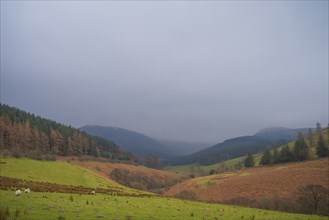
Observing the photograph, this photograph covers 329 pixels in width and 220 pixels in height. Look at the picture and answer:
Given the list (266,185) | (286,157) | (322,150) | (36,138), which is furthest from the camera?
(36,138)

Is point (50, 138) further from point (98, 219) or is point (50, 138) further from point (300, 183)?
point (98, 219)

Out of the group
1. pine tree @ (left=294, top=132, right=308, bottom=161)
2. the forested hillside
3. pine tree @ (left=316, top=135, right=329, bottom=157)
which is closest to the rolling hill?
pine tree @ (left=316, top=135, right=329, bottom=157)

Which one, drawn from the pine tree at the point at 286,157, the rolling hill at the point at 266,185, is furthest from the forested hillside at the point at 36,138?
the pine tree at the point at 286,157

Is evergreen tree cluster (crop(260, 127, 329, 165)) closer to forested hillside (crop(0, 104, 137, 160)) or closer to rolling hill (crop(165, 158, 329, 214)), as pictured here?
rolling hill (crop(165, 158, 329, 214))

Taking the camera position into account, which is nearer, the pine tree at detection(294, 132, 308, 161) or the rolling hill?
the rolling hill

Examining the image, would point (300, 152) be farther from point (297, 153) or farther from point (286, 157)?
point (286, 157)

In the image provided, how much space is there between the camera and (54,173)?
63.1m

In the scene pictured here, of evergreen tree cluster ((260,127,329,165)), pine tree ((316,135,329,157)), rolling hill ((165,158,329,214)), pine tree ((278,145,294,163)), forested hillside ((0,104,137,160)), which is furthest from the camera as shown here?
pine tree ((278,145,294,163))

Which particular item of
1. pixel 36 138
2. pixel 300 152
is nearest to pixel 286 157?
pixel 300 152

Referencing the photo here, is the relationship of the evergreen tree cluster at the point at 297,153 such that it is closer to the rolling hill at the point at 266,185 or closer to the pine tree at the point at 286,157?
the pine tree at the point at 286,157

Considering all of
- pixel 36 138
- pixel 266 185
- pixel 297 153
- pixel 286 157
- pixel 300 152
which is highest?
pixel 36 138

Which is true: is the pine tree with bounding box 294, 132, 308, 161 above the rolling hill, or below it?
above

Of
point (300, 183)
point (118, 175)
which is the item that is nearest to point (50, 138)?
point (118, 175)

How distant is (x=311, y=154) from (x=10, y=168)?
359ft
